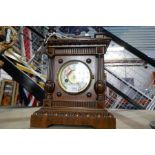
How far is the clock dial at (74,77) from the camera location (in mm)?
1015

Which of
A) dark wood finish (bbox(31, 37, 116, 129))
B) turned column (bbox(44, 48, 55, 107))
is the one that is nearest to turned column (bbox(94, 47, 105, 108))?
dark wood finish (bbox(31, 37, 116, 129))

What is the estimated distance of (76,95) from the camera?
1015 millimetres

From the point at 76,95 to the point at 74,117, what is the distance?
10 cm

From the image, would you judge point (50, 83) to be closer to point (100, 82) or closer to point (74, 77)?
point (74, 77)

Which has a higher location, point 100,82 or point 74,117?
point 100,82

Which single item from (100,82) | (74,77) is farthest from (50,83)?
(100,82)

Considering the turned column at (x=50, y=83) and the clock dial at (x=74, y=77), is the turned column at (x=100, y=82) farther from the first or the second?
the turned column at (x=50, y=83)

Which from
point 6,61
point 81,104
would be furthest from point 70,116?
point 6,61

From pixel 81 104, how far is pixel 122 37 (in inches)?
17.0

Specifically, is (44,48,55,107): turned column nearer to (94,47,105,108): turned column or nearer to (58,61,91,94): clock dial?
(58,61,91,94): clock dial

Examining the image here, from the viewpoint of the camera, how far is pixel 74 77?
1026 millimetres

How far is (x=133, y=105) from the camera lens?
1.16 meters

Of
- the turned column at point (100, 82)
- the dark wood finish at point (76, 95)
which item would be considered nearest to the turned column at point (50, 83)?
the dark wood finish at point (76, 95)

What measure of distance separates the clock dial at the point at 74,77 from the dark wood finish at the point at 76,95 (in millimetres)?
14
